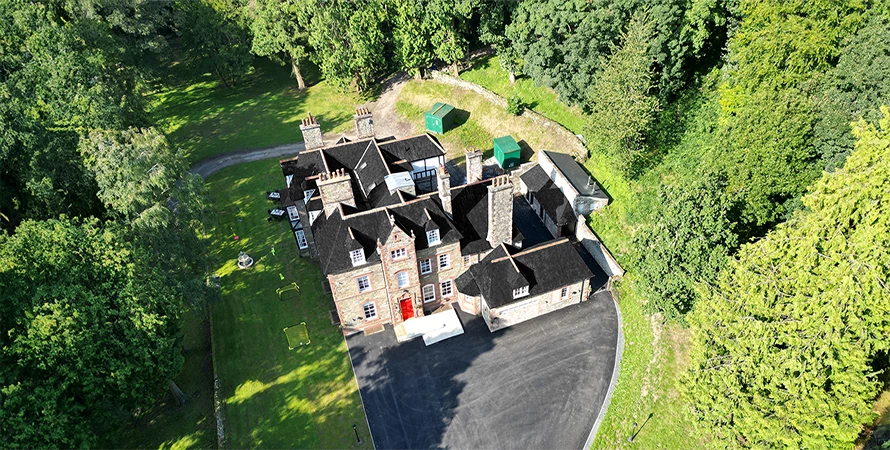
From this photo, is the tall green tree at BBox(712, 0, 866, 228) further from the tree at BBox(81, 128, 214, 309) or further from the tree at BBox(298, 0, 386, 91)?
the tree at BBox(298, 0, 386, 91)

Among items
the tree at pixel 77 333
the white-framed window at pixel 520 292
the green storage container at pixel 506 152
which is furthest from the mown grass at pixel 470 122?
the tree at pixel 77 333

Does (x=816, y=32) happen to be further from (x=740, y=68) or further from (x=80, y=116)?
(x=80, y=116)

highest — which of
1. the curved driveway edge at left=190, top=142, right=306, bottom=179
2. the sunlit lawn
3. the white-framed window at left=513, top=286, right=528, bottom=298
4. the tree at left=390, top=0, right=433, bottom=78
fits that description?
the tree at left=390, top=0, right=433, bottom=78

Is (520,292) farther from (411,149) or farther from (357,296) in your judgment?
(411,149)

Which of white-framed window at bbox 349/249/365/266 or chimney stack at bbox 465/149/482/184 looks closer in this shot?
white-framed window at bbox 349/249/365/266

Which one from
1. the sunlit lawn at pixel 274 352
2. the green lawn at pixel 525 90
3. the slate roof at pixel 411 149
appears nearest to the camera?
the sunlit lawn at pixel 274 352

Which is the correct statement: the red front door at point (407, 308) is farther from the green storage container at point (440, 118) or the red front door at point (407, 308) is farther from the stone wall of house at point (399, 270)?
the green storage container at point (440, 118)

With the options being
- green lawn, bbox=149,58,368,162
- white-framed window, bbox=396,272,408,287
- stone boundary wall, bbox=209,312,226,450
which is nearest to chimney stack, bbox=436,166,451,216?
white-framed window, bbox=396,272,408,287
